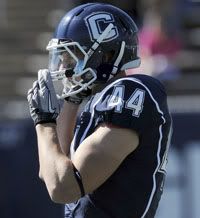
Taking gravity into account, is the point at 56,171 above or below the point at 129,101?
below

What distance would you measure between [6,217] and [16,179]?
0.30 m

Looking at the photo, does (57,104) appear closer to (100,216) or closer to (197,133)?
(100,216)

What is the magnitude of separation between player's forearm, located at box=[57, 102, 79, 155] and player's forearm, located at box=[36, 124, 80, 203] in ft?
1.03

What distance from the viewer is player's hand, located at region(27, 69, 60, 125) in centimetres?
318

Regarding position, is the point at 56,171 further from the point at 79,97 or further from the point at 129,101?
the point at 79,97

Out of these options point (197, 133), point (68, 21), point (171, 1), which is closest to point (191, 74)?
point (171, 1)

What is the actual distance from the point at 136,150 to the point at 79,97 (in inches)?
17.0

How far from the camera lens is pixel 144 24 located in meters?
8.09

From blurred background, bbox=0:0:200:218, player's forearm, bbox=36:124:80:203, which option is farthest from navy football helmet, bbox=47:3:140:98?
blurred background, bbox=0:0:200:218

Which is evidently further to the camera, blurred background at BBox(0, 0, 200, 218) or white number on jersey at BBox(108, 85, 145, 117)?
blurred background at BBox(0, 0, 200, 218)

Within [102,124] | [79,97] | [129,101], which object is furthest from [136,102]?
[79,97]

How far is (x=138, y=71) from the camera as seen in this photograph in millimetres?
7035

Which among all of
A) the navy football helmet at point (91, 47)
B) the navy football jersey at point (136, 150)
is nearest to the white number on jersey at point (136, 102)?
the navy football jersey at point (136, 150)

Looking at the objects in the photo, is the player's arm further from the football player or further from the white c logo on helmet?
the white c logo on helmet
